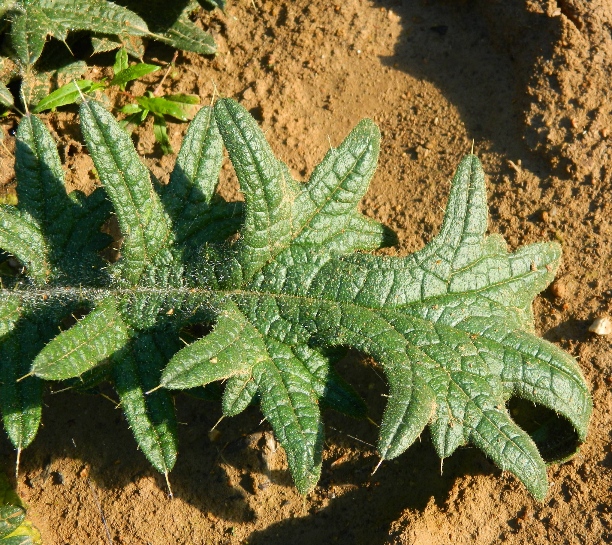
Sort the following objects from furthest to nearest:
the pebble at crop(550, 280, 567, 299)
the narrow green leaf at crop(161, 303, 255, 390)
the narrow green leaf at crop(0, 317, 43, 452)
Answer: the pebble at crop(550, 280, 567, 299) < the narrow green leaf at crop(0, 317, 43, 452) < the narrow green leaf at crop(161, 303, 255, 390)

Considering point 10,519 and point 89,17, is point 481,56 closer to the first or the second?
point 89,17

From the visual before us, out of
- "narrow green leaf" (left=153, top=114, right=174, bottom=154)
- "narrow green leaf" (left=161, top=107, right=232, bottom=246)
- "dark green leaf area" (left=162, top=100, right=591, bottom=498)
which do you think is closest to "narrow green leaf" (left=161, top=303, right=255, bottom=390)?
"dark green leaf area" (left=162, top=100, right=591, bottom=498)

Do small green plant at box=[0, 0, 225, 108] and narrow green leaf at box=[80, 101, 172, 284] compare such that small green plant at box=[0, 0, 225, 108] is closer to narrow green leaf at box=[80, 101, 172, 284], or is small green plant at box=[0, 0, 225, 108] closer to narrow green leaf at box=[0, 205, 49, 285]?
narrow green leaf at box=[0, 205, 49, 285]

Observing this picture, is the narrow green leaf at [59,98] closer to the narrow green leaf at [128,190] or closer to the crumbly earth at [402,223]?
the crumbly earth at [402,223]

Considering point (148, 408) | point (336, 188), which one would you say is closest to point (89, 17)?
point (336, 188)

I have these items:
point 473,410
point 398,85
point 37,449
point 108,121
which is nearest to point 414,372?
point 473,410

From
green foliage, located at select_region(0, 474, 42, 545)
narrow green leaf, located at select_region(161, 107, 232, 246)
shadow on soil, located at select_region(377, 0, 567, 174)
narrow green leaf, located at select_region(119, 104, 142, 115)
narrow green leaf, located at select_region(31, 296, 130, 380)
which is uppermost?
shadow on soil, located at select_region(377, 0, 567, 174)

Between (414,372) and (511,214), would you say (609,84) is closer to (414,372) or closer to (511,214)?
(511,214)
